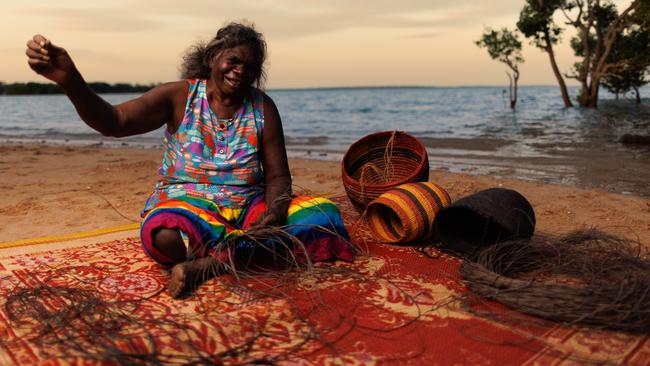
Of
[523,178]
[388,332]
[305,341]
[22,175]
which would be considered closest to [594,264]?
[388,332]

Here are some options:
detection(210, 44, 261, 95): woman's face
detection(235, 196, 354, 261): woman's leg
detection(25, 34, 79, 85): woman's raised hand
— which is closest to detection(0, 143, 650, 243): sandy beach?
detection(235, 196, 354, 261): woman's leg

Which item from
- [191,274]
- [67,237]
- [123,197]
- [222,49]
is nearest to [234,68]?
[222,49]

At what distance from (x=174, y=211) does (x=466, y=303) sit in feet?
4.59

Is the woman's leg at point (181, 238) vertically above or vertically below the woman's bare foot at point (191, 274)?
above

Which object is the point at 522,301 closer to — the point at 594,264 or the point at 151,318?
the point at 594,264

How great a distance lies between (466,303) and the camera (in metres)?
2.35

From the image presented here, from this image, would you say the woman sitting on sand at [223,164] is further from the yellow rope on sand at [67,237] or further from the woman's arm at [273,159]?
the yellow rope on sand at [67,237]

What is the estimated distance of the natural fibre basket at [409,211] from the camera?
3.20m

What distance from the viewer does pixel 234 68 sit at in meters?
2.87

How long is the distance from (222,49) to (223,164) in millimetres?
626

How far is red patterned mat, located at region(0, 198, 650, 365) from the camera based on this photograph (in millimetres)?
1854

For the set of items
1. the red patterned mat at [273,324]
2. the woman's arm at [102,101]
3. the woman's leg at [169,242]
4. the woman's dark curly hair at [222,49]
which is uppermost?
the woman's dark curly hair at [222,49]

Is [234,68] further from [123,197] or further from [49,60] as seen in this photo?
[123,197]

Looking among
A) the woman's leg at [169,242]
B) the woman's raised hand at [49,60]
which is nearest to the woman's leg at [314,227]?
the woman's leg at [169,242]
